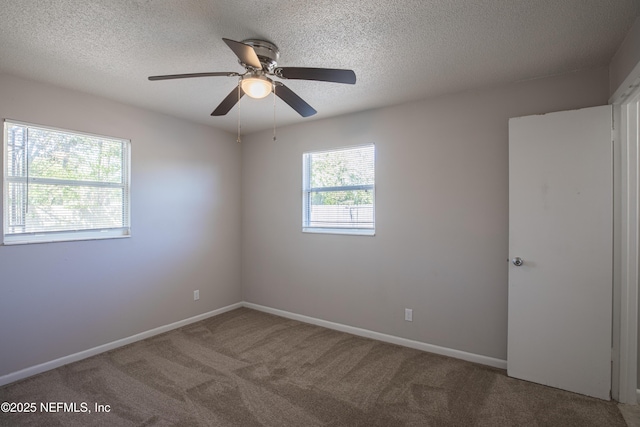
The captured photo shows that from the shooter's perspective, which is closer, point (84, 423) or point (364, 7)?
point (364, 7)

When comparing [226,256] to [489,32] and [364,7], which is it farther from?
[489,32]

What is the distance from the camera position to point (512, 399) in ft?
7.60

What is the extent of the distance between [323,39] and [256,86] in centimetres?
57

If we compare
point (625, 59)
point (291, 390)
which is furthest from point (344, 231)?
point (625, 59)

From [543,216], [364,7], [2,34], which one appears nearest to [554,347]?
[543,216]

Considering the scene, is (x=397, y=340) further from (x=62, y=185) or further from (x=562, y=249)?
(x=62, y=185)

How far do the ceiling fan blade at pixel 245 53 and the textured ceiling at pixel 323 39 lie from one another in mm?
280

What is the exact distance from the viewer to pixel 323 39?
2080mm

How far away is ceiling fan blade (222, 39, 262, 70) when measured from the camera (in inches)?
62.6

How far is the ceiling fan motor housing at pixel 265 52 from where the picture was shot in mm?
2062

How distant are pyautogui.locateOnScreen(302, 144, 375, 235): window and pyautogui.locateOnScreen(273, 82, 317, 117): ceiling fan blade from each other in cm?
133

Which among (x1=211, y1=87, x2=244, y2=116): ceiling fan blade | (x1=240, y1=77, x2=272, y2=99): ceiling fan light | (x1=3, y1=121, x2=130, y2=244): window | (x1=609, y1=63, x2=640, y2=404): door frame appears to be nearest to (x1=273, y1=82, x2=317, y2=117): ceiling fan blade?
(x1=240, y1=77, x2=272, y2=99): ceiling fan light

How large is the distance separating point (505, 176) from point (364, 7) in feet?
6.28

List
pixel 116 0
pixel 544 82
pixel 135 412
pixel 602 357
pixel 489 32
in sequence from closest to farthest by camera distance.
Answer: pixel 116 0 < pixel 489 32 < pixel 135 412 < pixel 602 357 < pixel 544 82
